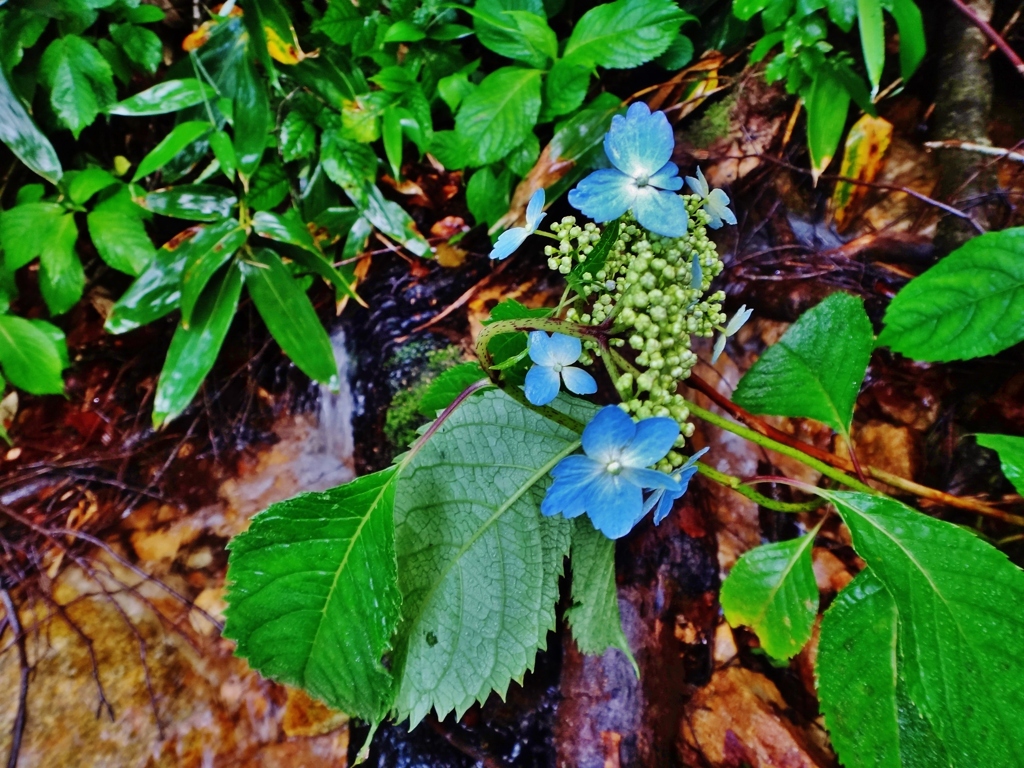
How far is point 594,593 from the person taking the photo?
979 millimetres

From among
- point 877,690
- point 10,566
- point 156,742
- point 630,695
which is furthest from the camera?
point 10,566

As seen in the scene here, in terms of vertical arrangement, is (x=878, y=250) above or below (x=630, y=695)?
above

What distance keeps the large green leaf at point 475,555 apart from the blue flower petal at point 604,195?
445 mm

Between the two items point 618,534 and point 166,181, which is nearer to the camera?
point 618,534

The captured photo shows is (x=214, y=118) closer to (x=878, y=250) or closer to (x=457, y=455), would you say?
(x=457, y=455)

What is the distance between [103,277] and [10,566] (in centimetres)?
95

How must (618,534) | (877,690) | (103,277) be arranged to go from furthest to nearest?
1. (103,277)
2. (877,690)
3. (618,534)

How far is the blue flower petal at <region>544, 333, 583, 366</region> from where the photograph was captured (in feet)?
2.17

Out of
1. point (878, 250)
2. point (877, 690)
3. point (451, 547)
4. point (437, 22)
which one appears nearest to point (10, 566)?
point (451, 547)

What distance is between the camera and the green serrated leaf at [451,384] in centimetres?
96

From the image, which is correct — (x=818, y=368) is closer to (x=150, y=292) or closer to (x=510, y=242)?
(x=510, y=242)

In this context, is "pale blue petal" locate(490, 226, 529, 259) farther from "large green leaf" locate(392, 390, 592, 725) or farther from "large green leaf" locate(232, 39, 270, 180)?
"large green leaf" locate(232, 39, 270, 180)

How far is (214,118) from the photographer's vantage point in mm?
1767

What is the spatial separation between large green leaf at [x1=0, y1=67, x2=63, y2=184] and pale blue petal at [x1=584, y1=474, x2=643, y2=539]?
1.89m
